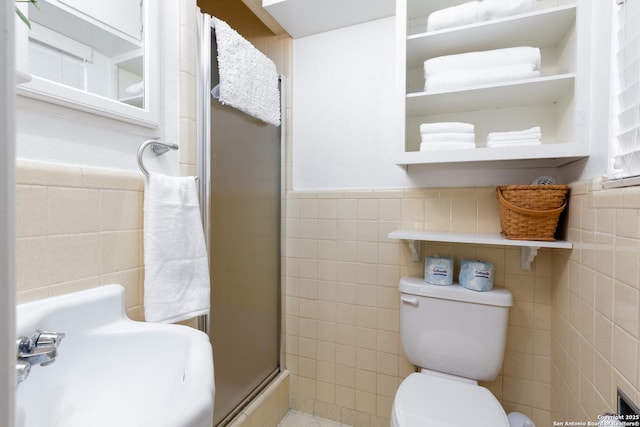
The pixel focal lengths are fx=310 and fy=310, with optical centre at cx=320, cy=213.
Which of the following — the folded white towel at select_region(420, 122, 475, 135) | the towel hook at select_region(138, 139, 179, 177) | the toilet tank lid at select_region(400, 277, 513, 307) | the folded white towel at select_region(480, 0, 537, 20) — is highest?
the folded white towel at select_region(480, 0, 537, 20)

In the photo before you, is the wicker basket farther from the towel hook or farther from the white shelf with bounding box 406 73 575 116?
the towel hook

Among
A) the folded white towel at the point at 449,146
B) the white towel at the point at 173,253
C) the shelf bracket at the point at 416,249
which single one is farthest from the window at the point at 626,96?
the white towel at the point at 173,253

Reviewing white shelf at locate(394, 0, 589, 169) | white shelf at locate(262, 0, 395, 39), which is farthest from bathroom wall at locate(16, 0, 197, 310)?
white shelf at locate(394, 0, 589, 169)

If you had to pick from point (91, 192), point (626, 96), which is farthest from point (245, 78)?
point (626, 96)

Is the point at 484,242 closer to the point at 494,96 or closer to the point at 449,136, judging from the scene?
the point at 449,136

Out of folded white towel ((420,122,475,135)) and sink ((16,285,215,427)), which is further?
folded white towel ((420,122,475,135))

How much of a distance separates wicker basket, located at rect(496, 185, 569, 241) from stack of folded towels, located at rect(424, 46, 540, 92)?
1.32 ft

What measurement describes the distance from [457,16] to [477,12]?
2.7 inches

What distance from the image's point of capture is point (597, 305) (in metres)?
0.84

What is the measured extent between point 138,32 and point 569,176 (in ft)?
5.07

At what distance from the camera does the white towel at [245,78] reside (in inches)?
48.6

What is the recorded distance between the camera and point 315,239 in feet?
5.51

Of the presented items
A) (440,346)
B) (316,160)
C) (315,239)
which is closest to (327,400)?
(440,346)

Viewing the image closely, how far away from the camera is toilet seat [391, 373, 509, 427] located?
38.4 inches
